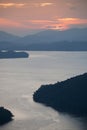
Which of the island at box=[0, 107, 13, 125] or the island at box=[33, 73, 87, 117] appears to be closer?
the island at box=[0, 107, 13, 125]

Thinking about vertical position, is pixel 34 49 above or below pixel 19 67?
below

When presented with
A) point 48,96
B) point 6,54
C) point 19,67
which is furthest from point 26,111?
point 6,54

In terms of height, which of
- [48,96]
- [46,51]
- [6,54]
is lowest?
[46,51]

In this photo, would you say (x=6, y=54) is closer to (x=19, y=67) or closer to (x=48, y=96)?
(x=19, y=67)

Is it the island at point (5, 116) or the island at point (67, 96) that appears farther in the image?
the island at point (67, 96)

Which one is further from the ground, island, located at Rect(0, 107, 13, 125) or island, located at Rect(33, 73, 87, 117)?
island, located at Rect(0, 107, 13, 125)

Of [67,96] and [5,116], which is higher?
[5,116]

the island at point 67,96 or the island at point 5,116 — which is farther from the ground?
the island at point 5,116

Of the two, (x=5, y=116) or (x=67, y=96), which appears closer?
(x=5, y=116)
